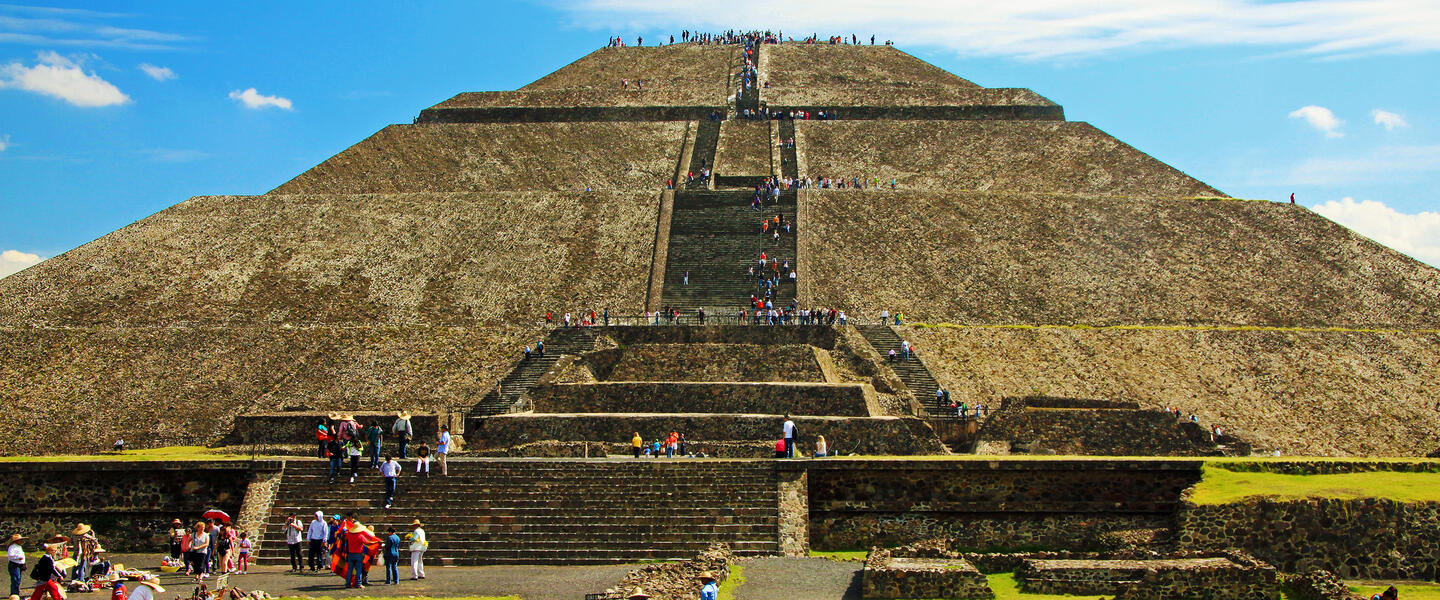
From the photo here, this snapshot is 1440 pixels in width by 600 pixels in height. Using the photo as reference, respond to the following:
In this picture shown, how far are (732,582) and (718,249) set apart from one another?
25.5 m

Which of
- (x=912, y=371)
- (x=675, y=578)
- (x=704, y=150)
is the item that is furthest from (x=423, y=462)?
(x=704, y=150)

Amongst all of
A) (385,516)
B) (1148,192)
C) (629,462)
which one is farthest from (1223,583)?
(1148,192)

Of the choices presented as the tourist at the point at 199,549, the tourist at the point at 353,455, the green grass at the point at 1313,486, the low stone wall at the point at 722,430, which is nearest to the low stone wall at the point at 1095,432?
the low stone wall at the point at 722,430

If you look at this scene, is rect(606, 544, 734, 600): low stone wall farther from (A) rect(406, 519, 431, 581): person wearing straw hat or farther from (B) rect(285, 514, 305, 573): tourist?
(B) rect(285, 514, 305, 573): tourist

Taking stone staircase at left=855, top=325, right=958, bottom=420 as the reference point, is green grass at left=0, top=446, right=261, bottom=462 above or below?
below

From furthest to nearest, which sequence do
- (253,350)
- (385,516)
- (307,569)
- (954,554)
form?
Answer: 1. (253,350)
2. (385,516)
3. (307,569)
4. (954,554)

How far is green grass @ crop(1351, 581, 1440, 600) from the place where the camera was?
51.0 feet

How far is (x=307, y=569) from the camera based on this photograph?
17.7m

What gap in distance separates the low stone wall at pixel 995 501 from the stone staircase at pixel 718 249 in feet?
56.3

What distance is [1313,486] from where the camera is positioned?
58.2 ft

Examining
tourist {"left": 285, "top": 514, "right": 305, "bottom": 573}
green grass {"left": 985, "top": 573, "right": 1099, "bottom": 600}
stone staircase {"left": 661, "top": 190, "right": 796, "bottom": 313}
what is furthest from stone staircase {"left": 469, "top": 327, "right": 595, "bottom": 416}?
green grass {"left": 985, "top": 573, "right": 1099, "bottom": 600}

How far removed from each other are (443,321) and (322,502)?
17502mm

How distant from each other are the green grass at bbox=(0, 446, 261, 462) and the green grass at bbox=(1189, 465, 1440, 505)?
14062 millimetres

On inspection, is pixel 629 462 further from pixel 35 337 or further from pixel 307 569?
pixel 35 337
